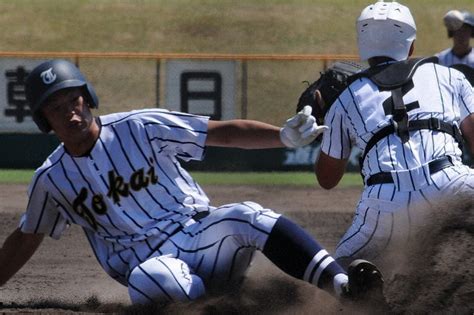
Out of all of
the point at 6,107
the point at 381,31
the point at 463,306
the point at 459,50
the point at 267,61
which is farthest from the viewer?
the point at 267,61

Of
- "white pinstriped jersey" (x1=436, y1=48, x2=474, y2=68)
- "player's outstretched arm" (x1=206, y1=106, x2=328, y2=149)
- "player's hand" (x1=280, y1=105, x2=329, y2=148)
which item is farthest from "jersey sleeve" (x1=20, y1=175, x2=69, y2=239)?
"white pinstriped jersey" (x1=436, y1=48, x2=474, y2=68)

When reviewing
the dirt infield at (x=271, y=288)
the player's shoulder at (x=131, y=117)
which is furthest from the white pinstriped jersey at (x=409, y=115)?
the player's shoulder at (x=131, y=117)

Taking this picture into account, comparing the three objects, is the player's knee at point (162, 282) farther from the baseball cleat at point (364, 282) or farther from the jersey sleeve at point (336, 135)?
the jersey sleeve at point (336, 135)

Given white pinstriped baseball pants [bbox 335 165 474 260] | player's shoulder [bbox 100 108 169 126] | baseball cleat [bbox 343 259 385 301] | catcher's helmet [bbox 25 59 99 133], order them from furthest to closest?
player's shoulder [bbox 100 108 169 126] → white pinstriped baseball pants [bbox 335 165 474 260] → catcher's helmet [bbox 25 59 99 133] → baseball cleat [bbox 343 259 385 301]

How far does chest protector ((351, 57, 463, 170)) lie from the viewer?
197 inches

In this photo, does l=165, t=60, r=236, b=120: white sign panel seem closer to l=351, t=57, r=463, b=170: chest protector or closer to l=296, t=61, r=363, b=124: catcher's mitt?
l=296, t=61, r=363, b=124: catcher's mitt

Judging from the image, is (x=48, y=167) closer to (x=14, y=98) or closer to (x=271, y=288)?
(x=271, y=288)

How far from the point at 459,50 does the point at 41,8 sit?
14465mm

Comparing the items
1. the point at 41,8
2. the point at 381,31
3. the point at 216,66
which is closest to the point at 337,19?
the point at 41,8

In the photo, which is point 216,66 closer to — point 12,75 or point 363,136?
point 12,75

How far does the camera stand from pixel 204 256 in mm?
4875

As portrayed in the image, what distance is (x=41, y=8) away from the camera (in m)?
24.3

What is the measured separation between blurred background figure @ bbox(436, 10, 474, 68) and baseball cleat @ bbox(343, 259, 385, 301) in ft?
25.4

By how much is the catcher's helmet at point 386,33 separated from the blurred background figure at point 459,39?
6.65 meters
